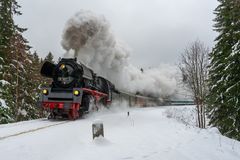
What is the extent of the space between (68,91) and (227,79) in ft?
28.4

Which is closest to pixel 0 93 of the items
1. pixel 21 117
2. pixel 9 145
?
pixel 21 117

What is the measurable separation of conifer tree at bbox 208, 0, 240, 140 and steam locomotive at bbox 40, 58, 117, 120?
733 centimetres

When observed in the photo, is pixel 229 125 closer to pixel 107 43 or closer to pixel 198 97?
pixel 198 97

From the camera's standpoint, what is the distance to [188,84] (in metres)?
20.0

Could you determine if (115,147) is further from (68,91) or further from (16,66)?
(16,66)

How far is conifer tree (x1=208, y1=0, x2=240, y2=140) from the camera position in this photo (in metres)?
13.5

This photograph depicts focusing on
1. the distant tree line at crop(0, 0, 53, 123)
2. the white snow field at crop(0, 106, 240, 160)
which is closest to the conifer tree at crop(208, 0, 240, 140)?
the white snow field at crop(0, 106, 240, 160)

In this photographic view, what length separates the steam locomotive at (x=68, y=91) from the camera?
13.1 metres

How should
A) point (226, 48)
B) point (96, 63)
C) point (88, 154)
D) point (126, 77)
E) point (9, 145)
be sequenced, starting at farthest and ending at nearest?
point (126, 77), point (96, 63), point (226, 48), point (9, 145), point (88, 154)

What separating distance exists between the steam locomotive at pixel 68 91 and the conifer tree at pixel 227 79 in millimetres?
7332

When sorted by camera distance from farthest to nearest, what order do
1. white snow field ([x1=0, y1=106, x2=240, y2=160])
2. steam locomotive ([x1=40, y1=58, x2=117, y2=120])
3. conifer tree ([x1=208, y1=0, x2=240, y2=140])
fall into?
conifer tree ([x1=208, y1=0, x2=240, y2=140]) < steam locomotive ([x1=40, y1=58, x2=117, y2=120]) < white snow field ([x1=0, y1=106, x2=240, y2=160])

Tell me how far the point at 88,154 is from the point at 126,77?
2393 cm

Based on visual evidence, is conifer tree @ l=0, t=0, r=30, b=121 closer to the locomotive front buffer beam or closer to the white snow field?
the locomotive front buffer beam

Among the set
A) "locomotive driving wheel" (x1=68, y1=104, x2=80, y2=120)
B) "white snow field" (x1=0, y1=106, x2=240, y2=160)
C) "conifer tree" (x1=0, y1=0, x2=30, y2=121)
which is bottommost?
"white snow field" (x1=0, y1=106, x2=240, y2=160)
